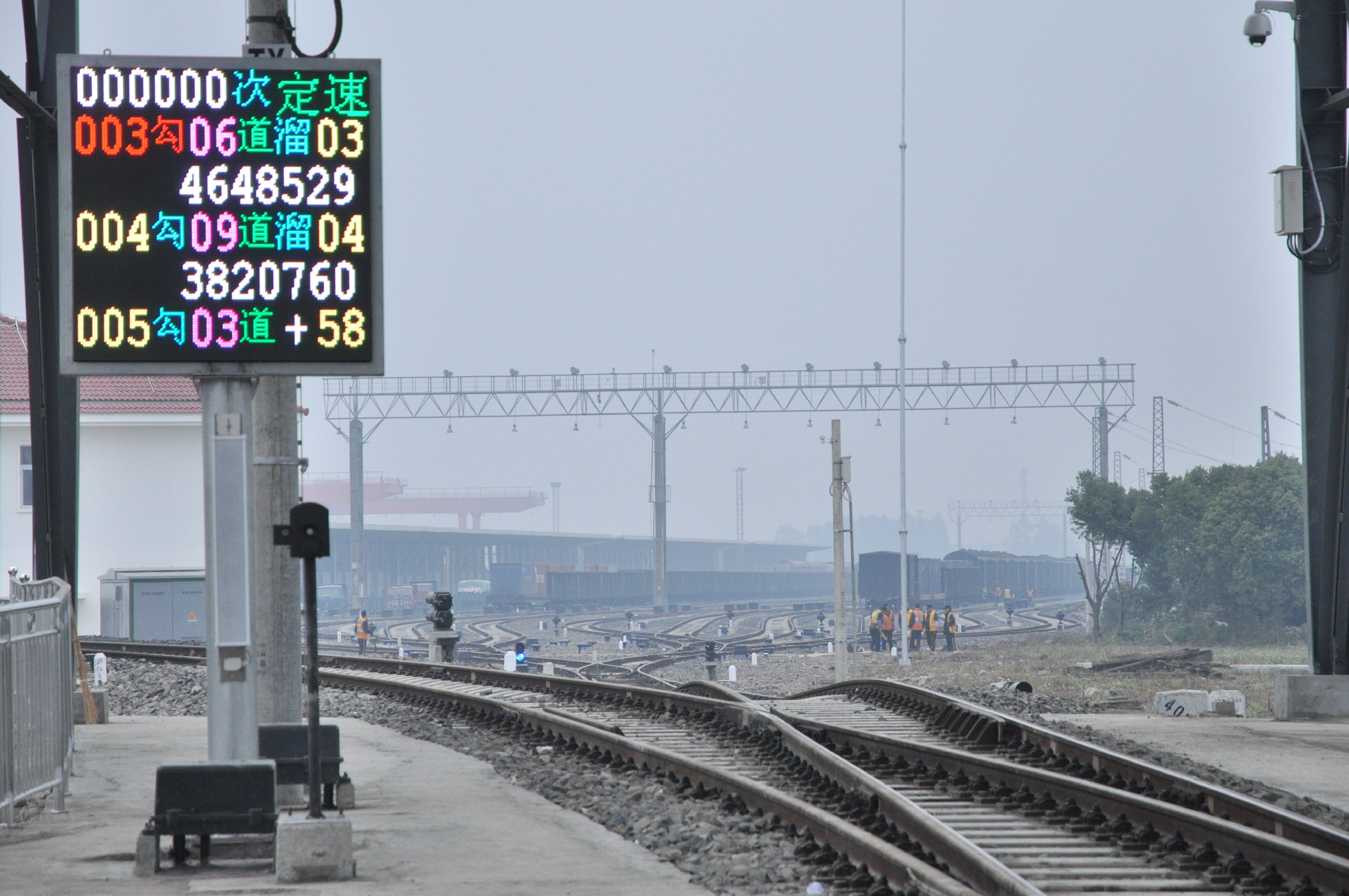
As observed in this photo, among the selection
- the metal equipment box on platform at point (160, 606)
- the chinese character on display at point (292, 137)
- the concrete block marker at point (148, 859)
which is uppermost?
the chinese character on display at point (292, 137)

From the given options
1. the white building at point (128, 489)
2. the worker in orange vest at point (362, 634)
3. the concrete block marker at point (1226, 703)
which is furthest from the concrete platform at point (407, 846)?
the white building at point (128, 489)

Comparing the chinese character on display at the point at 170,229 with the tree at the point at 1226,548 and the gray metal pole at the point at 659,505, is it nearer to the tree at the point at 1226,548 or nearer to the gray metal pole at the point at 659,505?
the tree at the point at 1226,548

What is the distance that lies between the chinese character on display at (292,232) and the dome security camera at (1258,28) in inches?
533

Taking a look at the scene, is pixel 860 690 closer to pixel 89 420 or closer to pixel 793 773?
pixel 793 773

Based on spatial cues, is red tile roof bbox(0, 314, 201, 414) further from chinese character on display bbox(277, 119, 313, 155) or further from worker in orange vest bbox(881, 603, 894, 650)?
chinese character on display bbox(277, 119, 313, 155)

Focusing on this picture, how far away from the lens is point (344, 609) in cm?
8850

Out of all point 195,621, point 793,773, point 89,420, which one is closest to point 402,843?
point 793,773

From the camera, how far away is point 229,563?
334 inches

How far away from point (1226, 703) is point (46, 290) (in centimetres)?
1489

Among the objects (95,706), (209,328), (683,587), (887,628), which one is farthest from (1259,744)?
(683,587)

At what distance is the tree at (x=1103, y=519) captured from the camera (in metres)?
61.4

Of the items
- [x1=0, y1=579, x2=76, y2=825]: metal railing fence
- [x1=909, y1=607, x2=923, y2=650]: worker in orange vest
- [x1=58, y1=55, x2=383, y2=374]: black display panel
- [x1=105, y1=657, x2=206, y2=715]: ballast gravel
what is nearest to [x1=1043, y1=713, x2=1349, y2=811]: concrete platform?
[x1=58, y1=55, x2=383, y2=374]: black display panel

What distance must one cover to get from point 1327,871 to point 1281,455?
5694 cm

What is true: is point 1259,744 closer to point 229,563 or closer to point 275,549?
Answer: point 275,549
